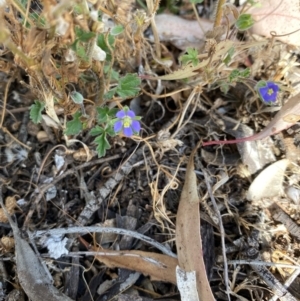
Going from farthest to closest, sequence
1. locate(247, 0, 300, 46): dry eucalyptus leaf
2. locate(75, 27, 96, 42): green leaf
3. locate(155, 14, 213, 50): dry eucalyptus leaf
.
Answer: locate(155, 14, 213, 50): dry eucalyptus leaf, locate(247, 0, 300, 46): dry eucalyptus leaf, locate(75, 27, 96, 42): green leaf

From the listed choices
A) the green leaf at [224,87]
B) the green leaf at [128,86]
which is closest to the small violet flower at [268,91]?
the green leaf at [224,87]

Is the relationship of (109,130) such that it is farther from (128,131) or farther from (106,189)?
(106,189)

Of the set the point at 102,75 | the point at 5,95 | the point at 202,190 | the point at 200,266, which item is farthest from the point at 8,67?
the point at 200,266

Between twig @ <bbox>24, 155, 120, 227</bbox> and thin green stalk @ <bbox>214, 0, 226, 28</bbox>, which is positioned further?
twig @ <bbox>24, 155, 120, 227</bbox>

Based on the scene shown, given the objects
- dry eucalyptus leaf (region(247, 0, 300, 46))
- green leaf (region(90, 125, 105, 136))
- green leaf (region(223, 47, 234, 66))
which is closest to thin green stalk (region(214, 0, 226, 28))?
green leaf (region(223, 47, 234, 66))

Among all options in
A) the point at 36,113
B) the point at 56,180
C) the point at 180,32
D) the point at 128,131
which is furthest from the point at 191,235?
the point at 180,32

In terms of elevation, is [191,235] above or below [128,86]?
below

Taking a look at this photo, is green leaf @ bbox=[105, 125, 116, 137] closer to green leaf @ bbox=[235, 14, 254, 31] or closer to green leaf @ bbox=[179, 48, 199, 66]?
green leaf @ bbox=[179, 48, 199, 66]
